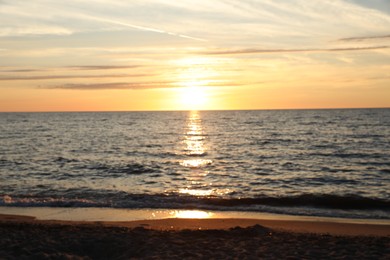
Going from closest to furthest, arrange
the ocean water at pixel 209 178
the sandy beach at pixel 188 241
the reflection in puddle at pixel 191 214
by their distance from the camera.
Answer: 1. the sandy beach at pixel 188 241
2. the reflection in puddle at pixel 191 214
3. the ocean water at pixel 209 178

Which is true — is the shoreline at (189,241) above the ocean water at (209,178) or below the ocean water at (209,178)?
above

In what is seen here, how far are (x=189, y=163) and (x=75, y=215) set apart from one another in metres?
16.2

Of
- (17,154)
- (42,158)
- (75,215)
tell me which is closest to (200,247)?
(75,215)

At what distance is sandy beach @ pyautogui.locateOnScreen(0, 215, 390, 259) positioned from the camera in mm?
10516

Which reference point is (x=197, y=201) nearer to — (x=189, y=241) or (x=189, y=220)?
(x=189, y=220)

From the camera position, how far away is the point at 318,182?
23469mm

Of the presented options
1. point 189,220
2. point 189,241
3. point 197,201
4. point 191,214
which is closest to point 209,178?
point 197,201

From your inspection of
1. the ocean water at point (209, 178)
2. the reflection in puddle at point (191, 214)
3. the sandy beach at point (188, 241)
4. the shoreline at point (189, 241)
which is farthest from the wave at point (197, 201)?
the sandy beach at point (188, 241)

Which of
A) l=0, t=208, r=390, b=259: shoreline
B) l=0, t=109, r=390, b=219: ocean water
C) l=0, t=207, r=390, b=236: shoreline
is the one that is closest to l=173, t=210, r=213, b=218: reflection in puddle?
l=0, t=207, r=390, b=236: shoreline

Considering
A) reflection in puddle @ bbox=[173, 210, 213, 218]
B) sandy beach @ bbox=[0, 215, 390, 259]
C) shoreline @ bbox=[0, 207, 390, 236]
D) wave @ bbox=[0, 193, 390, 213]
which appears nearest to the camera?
sandy beach @ bbox=[0, 215, 390, 259]

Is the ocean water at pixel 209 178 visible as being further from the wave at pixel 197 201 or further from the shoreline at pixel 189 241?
the shoreline at pixel 189 241

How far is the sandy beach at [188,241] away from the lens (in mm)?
10516

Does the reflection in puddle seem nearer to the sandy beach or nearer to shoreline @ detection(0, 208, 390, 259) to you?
shoreline @ detection(0, 208, 390, 259)

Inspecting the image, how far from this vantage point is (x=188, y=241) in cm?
1180
